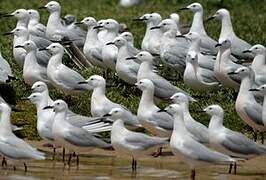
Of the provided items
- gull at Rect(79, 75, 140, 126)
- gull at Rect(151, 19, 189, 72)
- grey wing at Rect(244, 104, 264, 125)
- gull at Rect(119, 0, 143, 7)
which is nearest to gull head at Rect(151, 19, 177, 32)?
gull at Rect(151, 19, 189, 72)

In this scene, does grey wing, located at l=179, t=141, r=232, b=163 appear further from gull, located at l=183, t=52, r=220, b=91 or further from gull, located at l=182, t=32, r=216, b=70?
gull, located at l=182, t=32, r=216, b=70

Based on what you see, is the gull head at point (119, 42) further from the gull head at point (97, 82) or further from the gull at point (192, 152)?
the gull at point (192, 152)

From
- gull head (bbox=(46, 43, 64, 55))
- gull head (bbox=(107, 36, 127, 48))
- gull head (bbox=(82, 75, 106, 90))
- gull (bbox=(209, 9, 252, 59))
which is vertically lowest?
gull head (bbox=(82, 75, 106, 90))

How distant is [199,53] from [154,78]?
1742 millimetres

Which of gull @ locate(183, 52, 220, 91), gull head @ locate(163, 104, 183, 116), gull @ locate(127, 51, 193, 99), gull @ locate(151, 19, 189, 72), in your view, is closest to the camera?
gull head @ locate(163, 104, 183, 116)

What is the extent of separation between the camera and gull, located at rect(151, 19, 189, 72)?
59.1ft

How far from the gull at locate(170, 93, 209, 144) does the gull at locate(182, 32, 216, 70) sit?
3.12 metres

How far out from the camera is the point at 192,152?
41.5ft

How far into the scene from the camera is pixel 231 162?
41.5 ft

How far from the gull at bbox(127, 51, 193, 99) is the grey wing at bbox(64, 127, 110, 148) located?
8.72 ft

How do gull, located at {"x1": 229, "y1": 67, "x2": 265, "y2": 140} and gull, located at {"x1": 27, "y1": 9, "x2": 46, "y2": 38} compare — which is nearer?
gull, located at {"x1": 229, "y1": 67, "x2": 265, "y2": 140}

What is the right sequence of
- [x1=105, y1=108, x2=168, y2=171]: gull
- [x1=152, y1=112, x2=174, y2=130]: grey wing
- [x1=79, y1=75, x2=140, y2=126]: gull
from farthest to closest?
[x1=79, y1=75, x2=140, y2=126]: gull < [x1=152, y1=112, x2=174, y2=130]: grey wing < [x1=105, y1=108, x2=168, y2=171]: gull

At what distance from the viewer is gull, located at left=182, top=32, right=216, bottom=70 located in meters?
17.5

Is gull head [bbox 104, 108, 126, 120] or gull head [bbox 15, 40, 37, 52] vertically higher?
gull head [bbox 15, 40, 37, 52]
